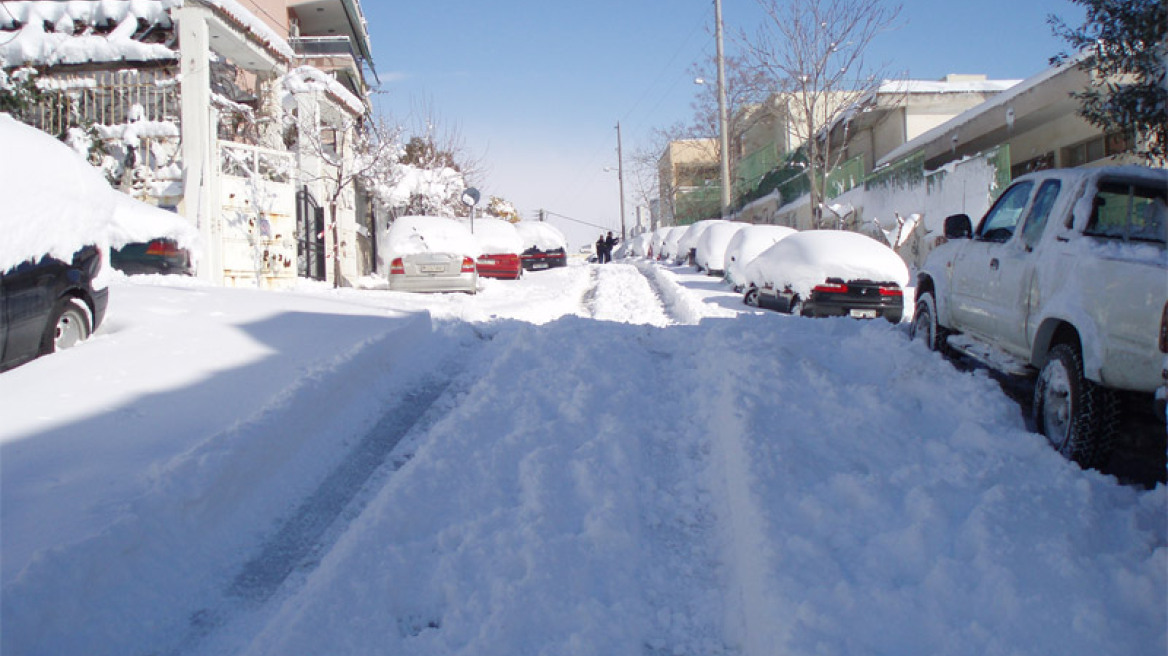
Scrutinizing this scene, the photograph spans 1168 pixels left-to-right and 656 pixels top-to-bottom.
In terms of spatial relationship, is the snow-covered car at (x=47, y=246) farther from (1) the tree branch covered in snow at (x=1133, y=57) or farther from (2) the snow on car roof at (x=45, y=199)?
(1) the tree branch covered in snow at (x=1133, y=57)

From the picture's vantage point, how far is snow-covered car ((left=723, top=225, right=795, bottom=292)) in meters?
18.0

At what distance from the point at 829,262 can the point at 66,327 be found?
30.7 feet

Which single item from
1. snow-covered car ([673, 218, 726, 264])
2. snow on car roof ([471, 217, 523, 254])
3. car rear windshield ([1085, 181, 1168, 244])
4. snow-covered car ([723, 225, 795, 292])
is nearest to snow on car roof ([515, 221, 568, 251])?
snow-covered car ([673, 218, 726, 264])

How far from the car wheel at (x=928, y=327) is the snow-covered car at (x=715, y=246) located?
14874 millimetres

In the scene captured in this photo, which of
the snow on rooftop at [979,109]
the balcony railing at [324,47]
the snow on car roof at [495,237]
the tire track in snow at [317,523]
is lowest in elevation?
the tire track in snow at [317,523]

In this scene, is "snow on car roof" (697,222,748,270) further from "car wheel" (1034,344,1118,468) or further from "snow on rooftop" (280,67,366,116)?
"car wheel" (1034,344,1118,468)

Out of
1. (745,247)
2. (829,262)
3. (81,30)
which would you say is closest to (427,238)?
(745,247)

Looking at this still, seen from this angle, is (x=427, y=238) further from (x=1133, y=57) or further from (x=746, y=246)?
(x=1133, y=57)

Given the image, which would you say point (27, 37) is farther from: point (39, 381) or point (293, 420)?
point (293, 420)

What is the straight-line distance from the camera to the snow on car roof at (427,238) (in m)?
17.0

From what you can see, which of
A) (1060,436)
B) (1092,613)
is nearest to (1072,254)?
(1060,436)

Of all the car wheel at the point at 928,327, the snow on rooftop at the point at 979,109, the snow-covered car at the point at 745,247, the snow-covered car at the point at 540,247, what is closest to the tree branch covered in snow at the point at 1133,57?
the car wheel at the point at 928,327

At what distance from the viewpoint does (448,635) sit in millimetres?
3262

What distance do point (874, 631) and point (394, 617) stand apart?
1.90m
